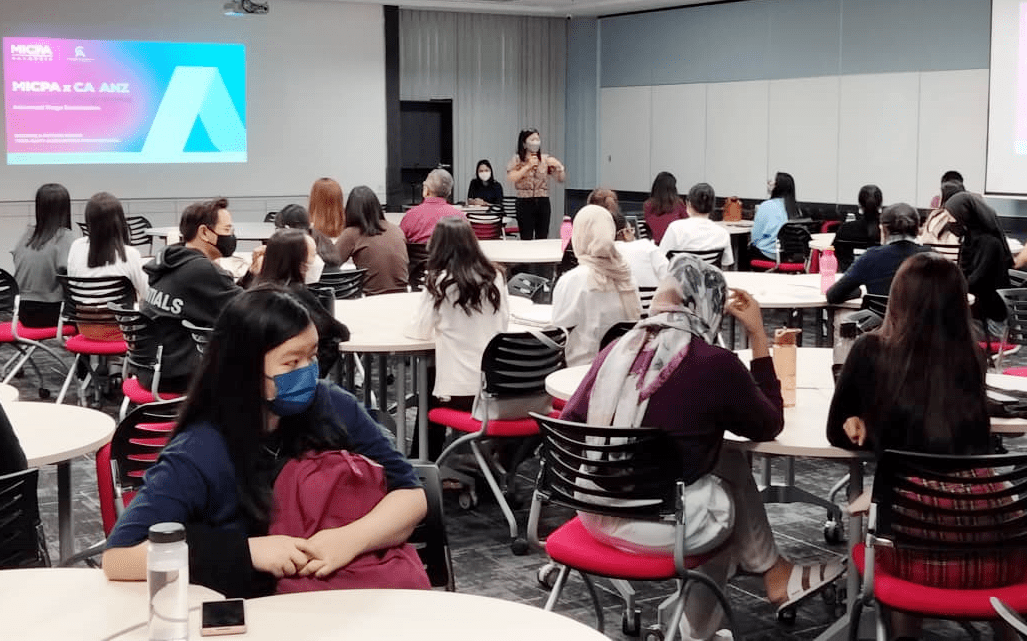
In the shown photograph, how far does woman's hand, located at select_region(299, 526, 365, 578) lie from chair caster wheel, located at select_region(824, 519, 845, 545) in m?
3.08

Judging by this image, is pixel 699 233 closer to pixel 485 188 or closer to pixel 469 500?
pixel 469 500

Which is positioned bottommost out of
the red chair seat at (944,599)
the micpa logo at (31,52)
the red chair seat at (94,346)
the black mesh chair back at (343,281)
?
the red chair seat at (944,599)

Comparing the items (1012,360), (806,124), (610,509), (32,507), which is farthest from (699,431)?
(806,124)

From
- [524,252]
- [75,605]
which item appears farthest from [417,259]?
[75,605]

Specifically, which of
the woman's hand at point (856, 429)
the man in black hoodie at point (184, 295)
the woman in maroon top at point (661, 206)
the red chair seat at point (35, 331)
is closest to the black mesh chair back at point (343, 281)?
Answer: the man in black hoodie at point (184, 295)

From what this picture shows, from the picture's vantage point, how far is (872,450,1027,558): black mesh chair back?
120 inches

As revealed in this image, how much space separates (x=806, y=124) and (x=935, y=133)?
156 cm

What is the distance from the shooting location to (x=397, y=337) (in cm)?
543

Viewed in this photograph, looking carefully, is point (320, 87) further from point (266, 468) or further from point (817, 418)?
point (266, 468)

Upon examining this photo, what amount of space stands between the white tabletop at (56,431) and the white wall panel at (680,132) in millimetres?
10987

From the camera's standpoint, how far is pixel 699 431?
3.37 m

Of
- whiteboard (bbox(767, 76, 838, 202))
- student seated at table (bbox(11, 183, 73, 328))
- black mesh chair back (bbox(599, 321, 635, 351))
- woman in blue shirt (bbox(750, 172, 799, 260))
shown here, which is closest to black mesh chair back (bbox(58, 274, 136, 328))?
student seated at table (bbox(11, 183, 73, 328))

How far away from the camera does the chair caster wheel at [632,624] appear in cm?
411

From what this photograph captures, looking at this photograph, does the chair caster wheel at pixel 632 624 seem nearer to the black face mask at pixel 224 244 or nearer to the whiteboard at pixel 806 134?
the black face mask at pixel 224 244
